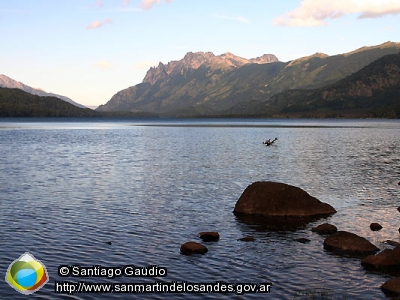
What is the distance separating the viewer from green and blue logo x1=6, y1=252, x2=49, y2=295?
18984mm

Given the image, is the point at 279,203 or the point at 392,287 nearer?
the point at 392,287

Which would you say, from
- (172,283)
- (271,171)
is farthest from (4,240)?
(271,171)

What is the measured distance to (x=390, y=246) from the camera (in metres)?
26.2

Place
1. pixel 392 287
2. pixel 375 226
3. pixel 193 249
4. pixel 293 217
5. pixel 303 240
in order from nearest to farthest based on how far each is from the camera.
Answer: pixel 392 287
pixel 193 249
pixel 303 240
pixel 375 226
pixel 293 217

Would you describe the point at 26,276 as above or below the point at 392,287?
above

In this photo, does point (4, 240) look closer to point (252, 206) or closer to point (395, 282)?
point (252, 206)

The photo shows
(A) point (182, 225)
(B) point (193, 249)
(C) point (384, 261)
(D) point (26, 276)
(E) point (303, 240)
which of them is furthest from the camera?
(A) point (182, 225)

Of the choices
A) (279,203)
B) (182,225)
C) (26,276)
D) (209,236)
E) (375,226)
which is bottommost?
(182,225)

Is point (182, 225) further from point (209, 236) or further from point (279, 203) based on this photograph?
point (279, 203)

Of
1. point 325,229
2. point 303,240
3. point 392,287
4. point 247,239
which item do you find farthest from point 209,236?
point 392,287

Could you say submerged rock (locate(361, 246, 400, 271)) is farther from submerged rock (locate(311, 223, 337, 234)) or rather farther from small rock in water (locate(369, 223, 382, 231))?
small rock in water (locate(369, 223, 382, 231))

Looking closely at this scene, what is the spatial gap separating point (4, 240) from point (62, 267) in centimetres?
649

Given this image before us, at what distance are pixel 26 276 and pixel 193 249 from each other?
8708mm

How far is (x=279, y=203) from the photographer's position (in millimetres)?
34719
